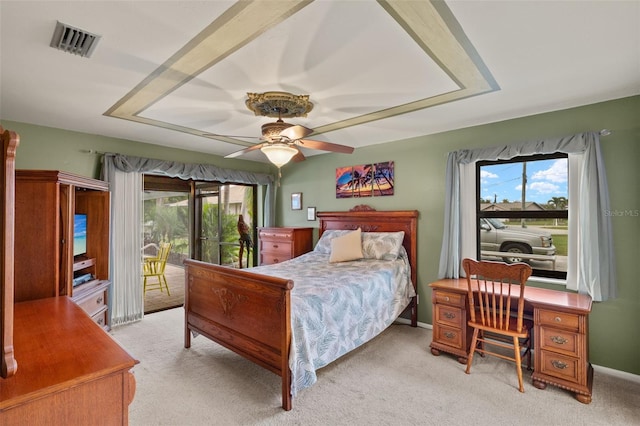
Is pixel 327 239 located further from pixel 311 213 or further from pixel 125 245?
pixel 125 245

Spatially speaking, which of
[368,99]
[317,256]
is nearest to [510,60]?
[368,99]

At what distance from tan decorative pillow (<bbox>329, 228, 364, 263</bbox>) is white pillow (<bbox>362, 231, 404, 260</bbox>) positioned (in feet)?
0.32

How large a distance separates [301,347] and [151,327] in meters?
2.59

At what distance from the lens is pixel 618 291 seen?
2.73 m

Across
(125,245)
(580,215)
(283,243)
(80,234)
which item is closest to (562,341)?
(580,215)

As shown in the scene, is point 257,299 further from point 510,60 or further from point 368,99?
point 510,60

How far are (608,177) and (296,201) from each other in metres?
4.10

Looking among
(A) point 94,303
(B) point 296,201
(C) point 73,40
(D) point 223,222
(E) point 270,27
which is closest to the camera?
(E) point 270,27

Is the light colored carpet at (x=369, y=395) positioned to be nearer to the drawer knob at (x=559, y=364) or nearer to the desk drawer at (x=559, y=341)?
the drawer knob at (x=559, y=364)

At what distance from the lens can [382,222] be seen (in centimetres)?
430

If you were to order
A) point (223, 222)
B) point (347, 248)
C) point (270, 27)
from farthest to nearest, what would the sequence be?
point (223, 222) → point (347, 248) → point (270, 27)

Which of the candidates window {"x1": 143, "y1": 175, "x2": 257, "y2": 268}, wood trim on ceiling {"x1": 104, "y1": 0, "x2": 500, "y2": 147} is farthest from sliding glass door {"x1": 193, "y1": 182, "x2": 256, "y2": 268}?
wood trim on ceiling {"x1": 104, "y1": 0, "x2": 500, "y2": 147}

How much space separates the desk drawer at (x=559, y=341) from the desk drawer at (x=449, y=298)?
0.65 meters

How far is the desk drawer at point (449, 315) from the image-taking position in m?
3.02
